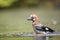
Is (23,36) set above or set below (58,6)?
below

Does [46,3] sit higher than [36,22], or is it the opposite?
[46,3]

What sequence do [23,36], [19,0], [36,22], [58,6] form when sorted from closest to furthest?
[23,36] < [36,22] < [58,6] < [19,0]

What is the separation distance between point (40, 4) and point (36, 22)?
696 cm

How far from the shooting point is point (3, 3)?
34.6 ft

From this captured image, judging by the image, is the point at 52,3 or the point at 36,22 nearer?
the point at 36,22

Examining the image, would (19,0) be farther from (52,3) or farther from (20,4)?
(52,3)

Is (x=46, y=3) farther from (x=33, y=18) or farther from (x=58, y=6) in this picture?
(x=33, y=18)

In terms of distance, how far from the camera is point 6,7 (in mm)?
10758

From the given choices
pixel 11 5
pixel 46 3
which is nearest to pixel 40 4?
pixel 46 3

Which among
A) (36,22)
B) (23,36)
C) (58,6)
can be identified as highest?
(58,6)

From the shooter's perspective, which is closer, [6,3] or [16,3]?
[6,3]

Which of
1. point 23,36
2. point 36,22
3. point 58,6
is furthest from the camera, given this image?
point 58,6

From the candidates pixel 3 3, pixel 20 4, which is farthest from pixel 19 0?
pixel 3 3

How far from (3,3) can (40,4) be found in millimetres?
1412
